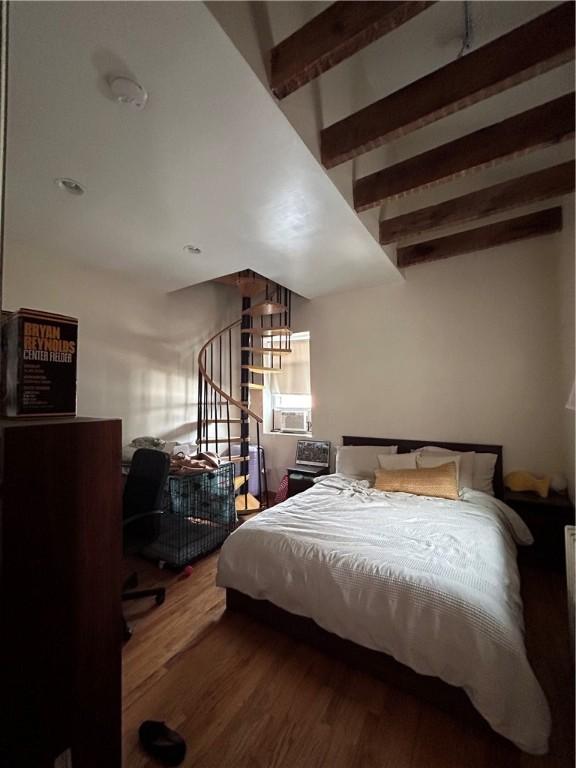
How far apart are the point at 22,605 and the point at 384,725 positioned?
1.50m

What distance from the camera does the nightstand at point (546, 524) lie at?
7.36 feet

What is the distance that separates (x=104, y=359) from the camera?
2.90 m

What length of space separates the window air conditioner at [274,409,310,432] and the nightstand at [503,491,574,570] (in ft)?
8.17

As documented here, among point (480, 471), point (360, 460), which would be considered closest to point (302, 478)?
point (360, 460)

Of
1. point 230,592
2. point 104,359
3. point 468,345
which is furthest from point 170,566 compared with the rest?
point 468,345

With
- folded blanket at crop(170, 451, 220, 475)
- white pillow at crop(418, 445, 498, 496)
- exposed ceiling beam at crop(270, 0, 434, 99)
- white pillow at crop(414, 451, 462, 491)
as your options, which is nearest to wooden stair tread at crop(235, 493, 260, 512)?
folded blanket at crop(170, 451, 220, 475)

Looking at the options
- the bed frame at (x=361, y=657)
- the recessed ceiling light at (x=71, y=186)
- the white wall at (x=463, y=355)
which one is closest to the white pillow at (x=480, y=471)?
the white wall at (x=463, y=355)

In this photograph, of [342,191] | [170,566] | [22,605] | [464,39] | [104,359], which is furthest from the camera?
[104,359]

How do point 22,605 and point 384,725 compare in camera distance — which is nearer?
point 22,605

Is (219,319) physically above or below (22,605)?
above

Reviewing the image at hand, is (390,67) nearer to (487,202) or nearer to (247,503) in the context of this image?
(487,202)

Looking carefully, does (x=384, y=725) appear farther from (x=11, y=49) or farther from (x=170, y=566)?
(x=11, y=49)

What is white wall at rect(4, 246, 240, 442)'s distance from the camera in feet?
8.14

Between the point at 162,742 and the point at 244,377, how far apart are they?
3.10 m
